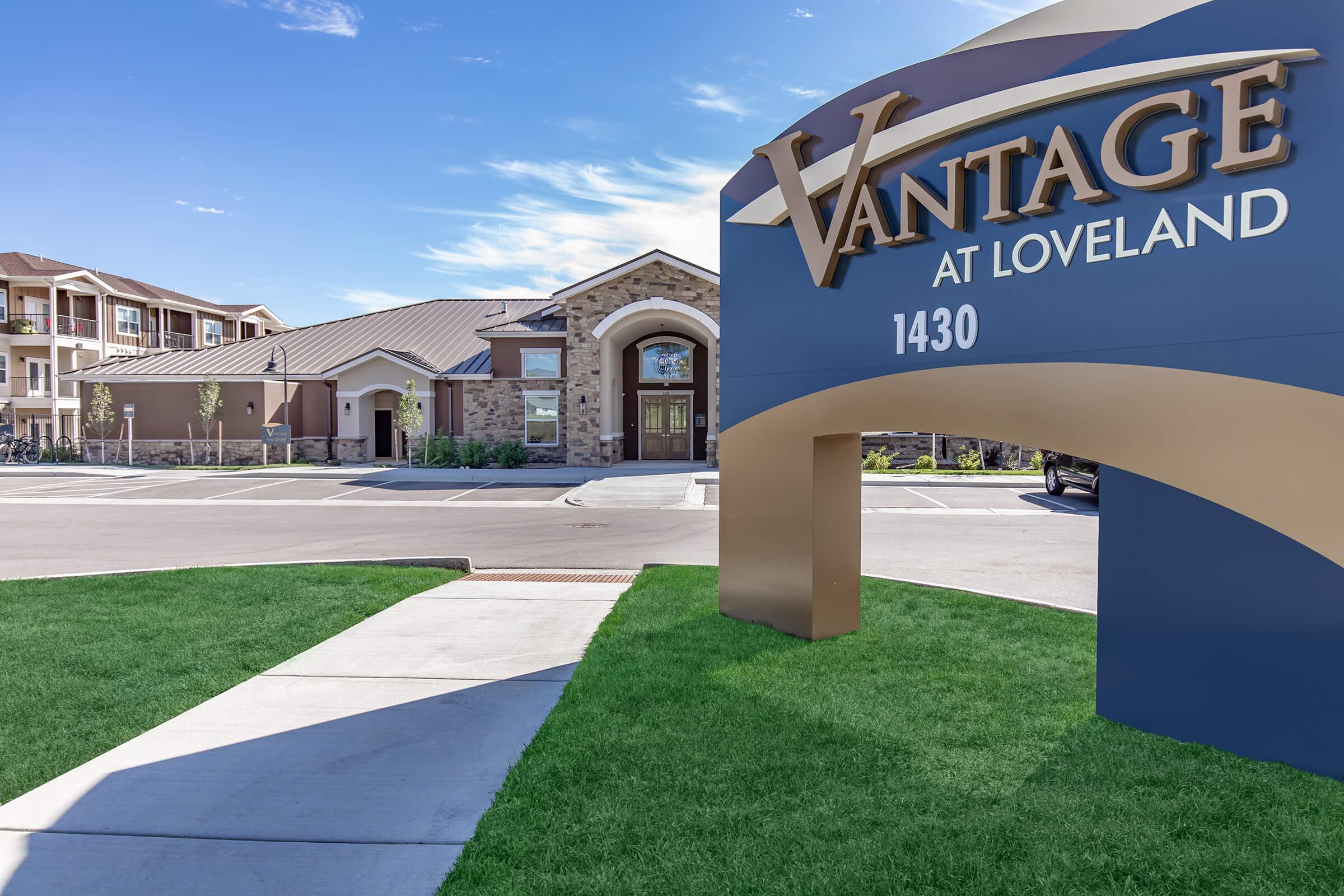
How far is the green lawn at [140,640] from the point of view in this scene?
204 inches

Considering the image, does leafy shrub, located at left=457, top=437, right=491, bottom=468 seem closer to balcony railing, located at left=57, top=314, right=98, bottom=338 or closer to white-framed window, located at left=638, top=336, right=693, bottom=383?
white-framed window, located at left=638, top=336, right=693, bottom=383

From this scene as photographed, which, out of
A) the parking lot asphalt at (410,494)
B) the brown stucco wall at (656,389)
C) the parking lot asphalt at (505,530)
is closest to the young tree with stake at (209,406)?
the parking lot asphalt at (410,494)

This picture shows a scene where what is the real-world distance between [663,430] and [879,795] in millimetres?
27783

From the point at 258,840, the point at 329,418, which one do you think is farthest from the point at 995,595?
the point at 329,418

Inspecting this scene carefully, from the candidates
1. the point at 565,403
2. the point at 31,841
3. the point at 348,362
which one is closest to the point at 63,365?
the point at 348,362

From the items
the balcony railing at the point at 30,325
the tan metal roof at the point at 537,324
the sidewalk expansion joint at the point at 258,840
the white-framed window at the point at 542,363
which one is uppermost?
the balcony railing at the point at 30,325

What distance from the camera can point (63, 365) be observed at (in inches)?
1619

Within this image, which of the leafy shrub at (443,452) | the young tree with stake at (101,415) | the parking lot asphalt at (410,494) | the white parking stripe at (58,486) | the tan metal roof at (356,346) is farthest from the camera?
the tan metal roof at (356,346)

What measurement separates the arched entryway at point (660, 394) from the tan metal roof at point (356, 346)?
5.89m

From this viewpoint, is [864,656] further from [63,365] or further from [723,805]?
[63,365]

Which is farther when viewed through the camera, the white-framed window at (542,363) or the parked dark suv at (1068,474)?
the white-framed window at (542,363)

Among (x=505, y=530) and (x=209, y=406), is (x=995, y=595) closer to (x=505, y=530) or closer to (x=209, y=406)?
(x=505, y=530)

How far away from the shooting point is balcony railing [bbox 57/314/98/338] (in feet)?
134

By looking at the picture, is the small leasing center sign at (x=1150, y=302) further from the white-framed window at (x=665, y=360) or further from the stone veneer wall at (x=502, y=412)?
the stone veneer wall at (x=502, y=412)
